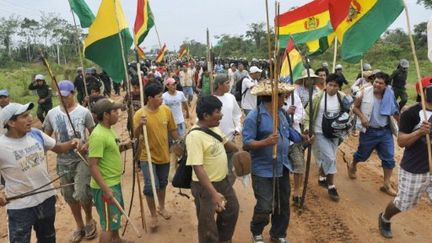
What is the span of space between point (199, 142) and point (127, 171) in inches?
178

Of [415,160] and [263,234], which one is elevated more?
[415,160]

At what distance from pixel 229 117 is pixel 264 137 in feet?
4.14

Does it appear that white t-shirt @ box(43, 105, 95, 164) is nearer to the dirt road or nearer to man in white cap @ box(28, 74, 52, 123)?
the dirt road

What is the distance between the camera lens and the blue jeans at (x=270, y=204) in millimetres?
4234

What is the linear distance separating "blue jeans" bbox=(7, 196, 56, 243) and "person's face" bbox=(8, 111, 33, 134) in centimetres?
70

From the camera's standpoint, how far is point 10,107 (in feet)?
11.2

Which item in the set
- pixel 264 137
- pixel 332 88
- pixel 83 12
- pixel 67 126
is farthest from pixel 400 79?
pixel 67 126

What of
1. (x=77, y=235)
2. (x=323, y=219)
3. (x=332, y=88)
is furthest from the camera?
(x=332, y=88)

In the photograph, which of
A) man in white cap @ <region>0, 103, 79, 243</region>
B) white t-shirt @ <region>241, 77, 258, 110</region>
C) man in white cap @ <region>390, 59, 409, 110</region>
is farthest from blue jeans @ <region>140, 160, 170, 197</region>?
man in white cap @ <region>390, 59, 409, 110</region>

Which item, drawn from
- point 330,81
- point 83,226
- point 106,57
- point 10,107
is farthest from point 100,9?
point 330,81

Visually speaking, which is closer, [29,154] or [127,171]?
[29,154]

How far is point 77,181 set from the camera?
4.59m

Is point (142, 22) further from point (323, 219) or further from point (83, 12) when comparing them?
point (323, 219)

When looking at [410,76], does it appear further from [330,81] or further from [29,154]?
[29,154]
